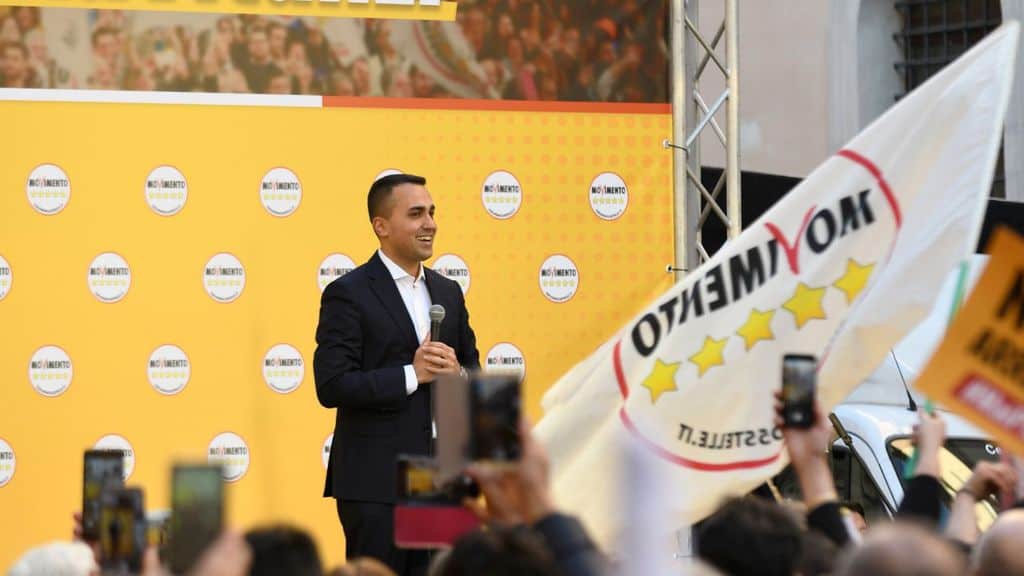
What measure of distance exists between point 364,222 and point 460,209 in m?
0.45

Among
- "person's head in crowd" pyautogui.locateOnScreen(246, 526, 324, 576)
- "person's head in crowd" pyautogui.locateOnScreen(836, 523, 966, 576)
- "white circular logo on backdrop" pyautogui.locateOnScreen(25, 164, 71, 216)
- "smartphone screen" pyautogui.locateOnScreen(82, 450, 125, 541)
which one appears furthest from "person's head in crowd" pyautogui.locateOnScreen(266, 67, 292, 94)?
"person's head in crowd" pyautogui.locateOnScreen(836, 523, 966, 576)

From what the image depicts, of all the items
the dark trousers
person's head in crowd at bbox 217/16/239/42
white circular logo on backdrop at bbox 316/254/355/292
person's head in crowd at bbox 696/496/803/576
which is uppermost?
person's head in crowd at bbox 217/16/239/42

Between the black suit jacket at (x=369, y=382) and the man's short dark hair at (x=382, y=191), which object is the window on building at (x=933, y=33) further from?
the black suit jacket at (x=369, y=382)

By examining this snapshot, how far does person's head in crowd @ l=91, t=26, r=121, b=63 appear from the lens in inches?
323

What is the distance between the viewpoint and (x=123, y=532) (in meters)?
3.90

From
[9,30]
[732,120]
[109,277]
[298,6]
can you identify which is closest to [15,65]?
[9,30]

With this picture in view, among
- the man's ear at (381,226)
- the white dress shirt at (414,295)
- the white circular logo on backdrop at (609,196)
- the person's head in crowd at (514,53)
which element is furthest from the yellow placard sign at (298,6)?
the white dress shirt at (414,295)

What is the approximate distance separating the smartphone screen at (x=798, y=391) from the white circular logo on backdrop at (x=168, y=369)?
14.7 feet

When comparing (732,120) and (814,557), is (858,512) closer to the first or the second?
(732,120)

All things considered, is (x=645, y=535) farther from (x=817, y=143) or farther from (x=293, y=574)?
(x=817, y=143)

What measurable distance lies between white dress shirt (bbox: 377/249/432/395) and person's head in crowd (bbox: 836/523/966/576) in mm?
3905

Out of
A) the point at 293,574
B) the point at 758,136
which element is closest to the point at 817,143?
the point at 758,136

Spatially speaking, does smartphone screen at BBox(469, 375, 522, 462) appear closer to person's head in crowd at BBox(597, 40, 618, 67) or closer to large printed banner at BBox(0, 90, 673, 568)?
large printed banner at BBox(0, 90, 673, 568)

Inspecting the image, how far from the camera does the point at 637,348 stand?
584 centimetres
